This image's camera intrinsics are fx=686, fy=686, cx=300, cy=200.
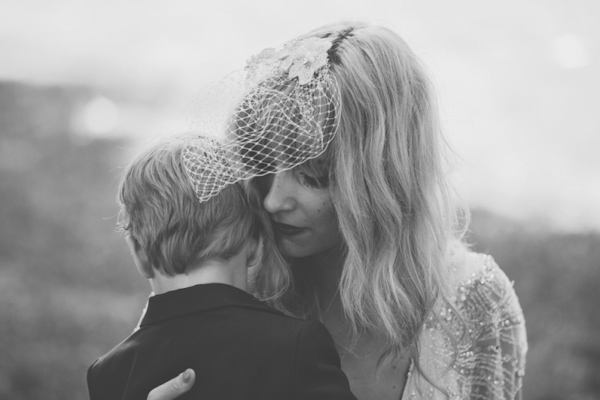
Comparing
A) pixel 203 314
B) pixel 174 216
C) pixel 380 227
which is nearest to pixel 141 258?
pixel 174 216

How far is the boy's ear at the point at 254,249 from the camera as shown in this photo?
89.0 inches

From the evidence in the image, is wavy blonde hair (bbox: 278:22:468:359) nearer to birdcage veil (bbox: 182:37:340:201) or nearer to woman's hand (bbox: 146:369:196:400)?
birdcage veil (bbox: 182:37:340:201)

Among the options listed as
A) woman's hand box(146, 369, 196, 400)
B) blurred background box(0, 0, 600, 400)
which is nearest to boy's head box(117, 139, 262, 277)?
woman's hand box(146, 369, 196, 400)

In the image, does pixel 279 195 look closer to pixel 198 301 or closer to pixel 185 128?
pixel 198 301

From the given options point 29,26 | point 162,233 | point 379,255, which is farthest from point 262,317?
point 29,26

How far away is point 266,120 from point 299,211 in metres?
0.31

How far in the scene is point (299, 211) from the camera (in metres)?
2.25

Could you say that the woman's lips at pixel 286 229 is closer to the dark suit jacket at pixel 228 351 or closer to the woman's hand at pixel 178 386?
the dark suit jacket at pixel 228 351

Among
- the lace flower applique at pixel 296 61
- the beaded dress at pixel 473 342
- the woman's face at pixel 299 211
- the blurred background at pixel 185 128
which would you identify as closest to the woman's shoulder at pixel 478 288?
the beaded dress at pixel 473 342

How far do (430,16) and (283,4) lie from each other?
1458 millimetres

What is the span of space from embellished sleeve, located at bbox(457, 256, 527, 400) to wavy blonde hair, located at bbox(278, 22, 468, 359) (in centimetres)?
22

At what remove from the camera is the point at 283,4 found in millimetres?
6809

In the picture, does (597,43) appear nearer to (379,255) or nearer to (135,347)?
(379,255)

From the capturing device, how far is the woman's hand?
1.92 m
